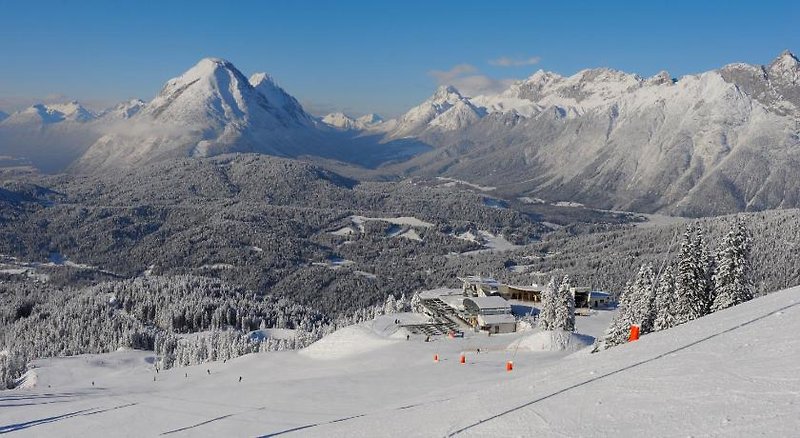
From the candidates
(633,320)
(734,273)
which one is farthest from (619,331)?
(734,273)

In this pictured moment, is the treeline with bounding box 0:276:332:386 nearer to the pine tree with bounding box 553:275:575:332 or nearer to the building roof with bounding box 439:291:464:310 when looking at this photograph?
the building roof with bounding box 439:291:464:310

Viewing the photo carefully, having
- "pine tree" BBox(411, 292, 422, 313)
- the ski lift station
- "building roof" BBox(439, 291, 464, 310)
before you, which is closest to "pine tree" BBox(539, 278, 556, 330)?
"building roof" BBox(439, 291, 464, 310)

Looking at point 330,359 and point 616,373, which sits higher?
point 616,373

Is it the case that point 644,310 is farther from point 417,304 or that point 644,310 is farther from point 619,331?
point 417,304

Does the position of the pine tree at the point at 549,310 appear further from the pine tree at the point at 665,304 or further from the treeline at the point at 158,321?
the treeline at the point at 158,321

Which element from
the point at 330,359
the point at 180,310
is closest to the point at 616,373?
the point at 330,359

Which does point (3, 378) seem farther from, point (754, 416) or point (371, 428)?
point (754, 416)

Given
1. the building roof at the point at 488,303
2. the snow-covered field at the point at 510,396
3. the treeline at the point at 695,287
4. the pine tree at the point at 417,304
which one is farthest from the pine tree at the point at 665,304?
the pine tree at the point at 417,304
